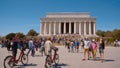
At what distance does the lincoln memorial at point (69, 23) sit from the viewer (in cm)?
9106

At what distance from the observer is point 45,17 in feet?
307

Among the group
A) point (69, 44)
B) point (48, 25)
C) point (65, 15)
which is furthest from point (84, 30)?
point (69, 44)

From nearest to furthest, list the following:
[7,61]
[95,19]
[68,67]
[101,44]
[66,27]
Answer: [7,61], [68,67], [101,44], [95,19], [66,27]

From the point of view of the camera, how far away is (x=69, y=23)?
91875 mm

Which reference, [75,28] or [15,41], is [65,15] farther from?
[15,41]

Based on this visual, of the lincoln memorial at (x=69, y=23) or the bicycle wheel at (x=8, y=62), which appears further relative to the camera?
the lincoln memorial at (x=69, y=23)

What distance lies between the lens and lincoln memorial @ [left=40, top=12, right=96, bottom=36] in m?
91.1

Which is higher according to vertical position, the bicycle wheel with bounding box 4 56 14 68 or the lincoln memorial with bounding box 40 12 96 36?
the lincoln memorial with bounding box 40 12 96 36

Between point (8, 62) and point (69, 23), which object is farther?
point (69, 23)

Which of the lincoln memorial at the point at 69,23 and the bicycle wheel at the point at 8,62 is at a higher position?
the lincoln memorial at the point at 69,23

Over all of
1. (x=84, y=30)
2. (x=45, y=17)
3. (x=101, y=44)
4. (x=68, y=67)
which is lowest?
(x=68, y=67)

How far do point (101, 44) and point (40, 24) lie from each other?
7911 centimetres

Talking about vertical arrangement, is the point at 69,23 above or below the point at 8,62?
above

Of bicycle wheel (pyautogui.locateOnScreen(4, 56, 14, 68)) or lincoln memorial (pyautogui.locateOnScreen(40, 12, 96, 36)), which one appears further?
lincoln memorial (pyautogui.locateOnScreen(40, 12, 96, 36))
